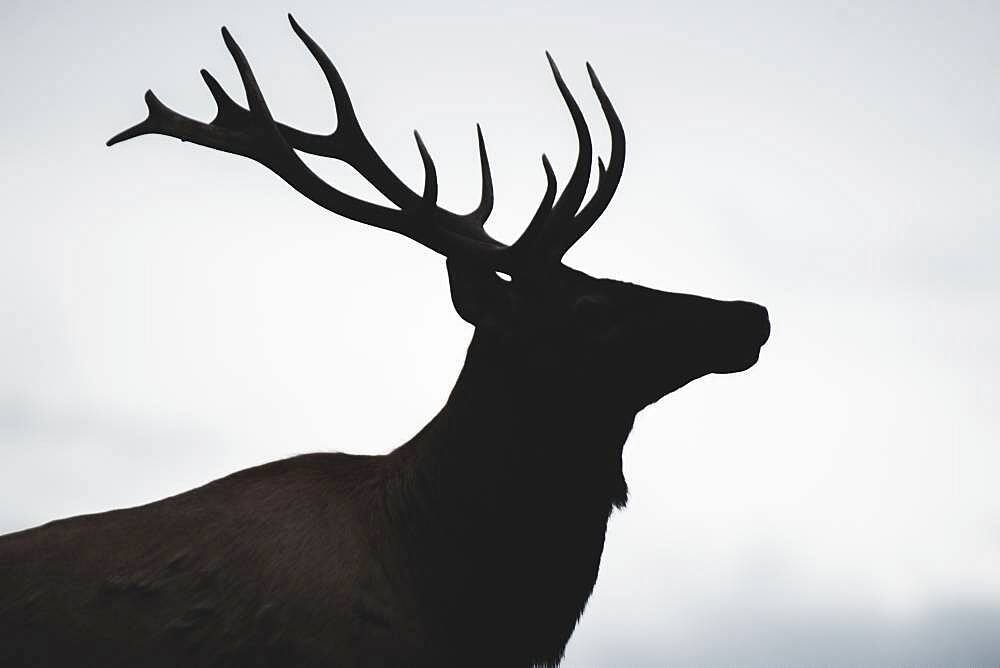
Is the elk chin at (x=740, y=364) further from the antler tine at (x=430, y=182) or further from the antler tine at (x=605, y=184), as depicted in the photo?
the antler tine at (x=430, y=182)

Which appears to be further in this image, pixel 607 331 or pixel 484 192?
pixel 484 192

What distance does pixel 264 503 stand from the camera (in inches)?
163

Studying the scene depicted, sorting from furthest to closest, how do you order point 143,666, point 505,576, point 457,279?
A: point 457,279 → point 505,576 → point 143,666

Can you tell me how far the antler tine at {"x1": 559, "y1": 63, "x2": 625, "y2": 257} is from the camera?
14.4 ft

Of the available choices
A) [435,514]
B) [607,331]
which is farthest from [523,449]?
[607,331]

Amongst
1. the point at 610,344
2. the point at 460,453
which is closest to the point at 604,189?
the point at 610,344

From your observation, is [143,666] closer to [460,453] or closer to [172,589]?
Result: [172,589]

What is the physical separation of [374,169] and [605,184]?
995mm

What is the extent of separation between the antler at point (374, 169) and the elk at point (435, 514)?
0.01 m

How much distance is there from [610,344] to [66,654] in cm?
225

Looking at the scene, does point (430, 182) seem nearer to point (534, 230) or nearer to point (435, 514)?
point (534, 230)

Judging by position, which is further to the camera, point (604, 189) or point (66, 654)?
point (604, 189)

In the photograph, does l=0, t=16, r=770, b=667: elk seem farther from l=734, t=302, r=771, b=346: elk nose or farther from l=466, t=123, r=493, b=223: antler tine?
l=466, t=123, r=493, b=223: antler tine

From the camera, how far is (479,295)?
14.1 ft
